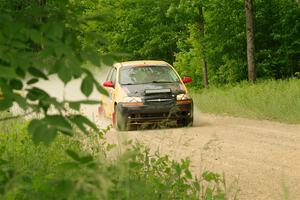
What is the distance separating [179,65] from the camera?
128 feet

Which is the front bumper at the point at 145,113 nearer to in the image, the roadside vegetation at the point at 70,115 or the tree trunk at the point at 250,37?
the roadside vegetation at the point at 70,115

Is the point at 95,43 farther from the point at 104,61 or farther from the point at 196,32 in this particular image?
the point at 196,32

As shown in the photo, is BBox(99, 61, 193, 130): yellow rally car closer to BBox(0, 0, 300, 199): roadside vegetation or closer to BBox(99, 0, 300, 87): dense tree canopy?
BBox(0, 0, 300, 199): roadside vegetation

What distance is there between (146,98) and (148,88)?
12.7 inches

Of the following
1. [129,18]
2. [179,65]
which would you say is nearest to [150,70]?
[179,65]

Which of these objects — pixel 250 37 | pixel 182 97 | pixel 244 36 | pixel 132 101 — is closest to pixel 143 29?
pixel 244 36

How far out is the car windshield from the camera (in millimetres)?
15898

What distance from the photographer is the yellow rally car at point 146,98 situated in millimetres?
15094

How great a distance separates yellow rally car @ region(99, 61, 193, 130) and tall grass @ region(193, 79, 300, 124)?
8.15 ft

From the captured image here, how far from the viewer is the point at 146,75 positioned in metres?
16.2

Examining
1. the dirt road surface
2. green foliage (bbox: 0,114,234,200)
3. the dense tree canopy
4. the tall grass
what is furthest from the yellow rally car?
the dense tree canopy

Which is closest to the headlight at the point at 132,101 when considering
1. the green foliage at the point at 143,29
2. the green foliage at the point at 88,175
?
the green foliage at the point at 88,175

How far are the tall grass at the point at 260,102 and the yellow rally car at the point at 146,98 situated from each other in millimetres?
2484

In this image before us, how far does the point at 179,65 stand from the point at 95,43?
A: 117ft
